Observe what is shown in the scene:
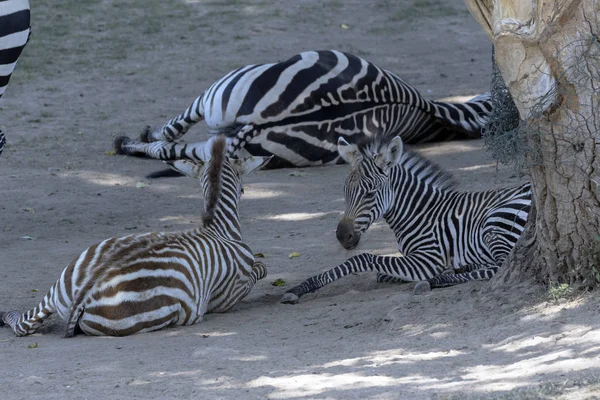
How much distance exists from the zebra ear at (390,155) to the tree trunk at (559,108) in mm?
1761

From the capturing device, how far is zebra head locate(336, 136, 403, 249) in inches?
281

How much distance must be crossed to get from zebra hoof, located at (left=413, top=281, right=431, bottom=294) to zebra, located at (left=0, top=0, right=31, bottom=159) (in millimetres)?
4316

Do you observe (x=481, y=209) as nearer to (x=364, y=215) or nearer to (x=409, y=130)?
(x=364, y=215)

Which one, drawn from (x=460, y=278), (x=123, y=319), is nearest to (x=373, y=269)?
(x=460, y=278)

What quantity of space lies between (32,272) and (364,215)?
2.70 meters

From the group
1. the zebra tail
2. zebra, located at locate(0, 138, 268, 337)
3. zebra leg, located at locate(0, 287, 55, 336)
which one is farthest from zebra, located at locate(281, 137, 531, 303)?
the zebra tail

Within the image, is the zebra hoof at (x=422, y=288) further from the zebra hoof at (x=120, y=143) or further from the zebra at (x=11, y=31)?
the zebra hoof at (x=120, y=143)

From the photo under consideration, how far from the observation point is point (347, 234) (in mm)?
7094

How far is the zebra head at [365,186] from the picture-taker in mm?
7148

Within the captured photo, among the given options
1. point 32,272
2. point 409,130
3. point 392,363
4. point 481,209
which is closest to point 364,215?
point 481,209

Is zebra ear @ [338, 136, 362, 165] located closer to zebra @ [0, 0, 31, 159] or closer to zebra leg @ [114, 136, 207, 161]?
zebra @ [0, 0, 31, 159]

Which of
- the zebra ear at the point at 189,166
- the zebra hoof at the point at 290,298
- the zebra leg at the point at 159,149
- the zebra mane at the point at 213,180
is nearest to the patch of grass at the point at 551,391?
the zebra hoof at the point at 290,298

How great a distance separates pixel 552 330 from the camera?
5203 mm

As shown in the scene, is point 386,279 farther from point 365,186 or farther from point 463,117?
point 463,117
